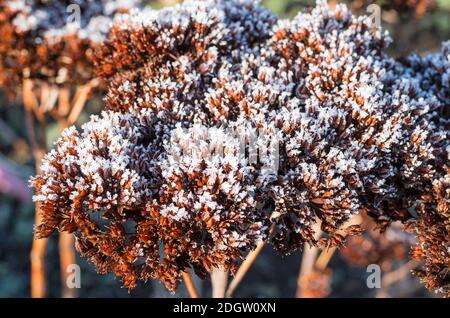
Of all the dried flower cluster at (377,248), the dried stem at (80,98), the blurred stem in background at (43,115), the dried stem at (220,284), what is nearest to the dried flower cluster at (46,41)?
the dried stem at (80,98)

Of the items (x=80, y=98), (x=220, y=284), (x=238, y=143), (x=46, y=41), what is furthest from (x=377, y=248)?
(x=46, y=41)

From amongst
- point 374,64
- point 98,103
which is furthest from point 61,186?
point 98,103

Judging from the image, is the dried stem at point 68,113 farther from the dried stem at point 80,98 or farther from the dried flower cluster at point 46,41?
the dried flower cluster at point 46,41

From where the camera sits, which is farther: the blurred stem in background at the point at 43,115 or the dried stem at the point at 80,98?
the blurred stem in background at the point at 43,115

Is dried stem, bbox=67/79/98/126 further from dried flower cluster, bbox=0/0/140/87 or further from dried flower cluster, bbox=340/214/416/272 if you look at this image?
dried flower cluster, bbox=340/214/416/272

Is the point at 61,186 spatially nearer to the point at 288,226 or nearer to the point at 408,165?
the point at 288,226

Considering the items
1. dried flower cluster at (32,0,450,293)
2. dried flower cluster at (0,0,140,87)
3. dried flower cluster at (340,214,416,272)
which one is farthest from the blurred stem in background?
dried flower cluster at (340,214,416,272)
